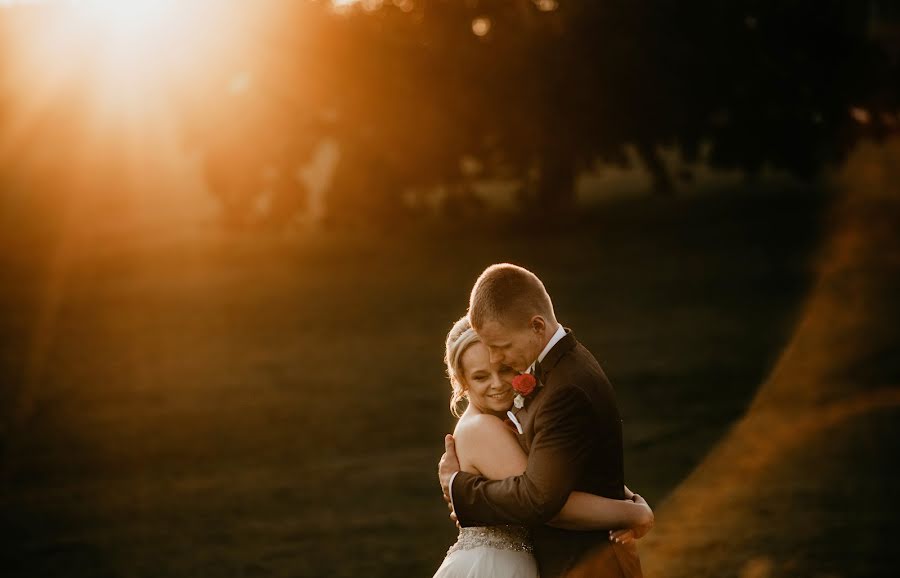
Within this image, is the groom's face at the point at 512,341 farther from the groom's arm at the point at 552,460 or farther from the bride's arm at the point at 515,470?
the bride's arm at the point at 515,470

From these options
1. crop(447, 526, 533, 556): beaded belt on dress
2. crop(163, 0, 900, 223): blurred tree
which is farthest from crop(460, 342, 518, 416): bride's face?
crop(163, 0, 900, 223): blurred tree

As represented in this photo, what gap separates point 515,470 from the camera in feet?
11.6

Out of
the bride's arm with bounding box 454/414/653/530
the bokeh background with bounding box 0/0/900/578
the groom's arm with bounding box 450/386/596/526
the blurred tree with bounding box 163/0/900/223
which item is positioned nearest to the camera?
the groom's arm with bounding box 450/386/596/526

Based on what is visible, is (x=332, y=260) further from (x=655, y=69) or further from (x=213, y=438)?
(x=213, y=438)

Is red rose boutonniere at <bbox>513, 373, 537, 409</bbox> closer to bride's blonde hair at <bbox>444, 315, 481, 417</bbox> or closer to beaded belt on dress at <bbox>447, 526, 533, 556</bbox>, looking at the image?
bride's blonde hair at <bbox>444, 315, 481, 417</bbox>

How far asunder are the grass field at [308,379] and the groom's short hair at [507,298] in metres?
4.09

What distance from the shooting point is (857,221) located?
28125 millimetres

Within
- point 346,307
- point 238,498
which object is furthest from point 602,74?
point 238,498

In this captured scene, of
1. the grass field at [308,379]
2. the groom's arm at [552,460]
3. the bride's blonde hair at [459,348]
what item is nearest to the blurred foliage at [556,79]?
the grass field at [308,379]

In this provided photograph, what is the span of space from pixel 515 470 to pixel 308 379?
11.2 metres

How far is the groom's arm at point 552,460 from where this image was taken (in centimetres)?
330

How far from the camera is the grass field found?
838cm

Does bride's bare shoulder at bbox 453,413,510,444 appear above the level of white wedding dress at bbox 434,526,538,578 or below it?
above

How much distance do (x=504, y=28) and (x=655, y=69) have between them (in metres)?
3.09
